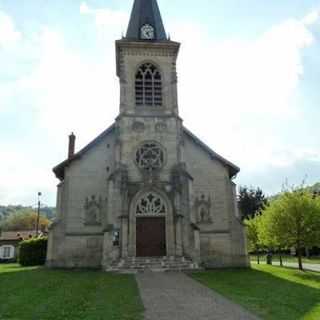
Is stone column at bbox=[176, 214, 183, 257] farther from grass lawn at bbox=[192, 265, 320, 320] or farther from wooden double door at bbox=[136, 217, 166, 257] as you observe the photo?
grass lawn at bbox=[192, 265, 320, 320]

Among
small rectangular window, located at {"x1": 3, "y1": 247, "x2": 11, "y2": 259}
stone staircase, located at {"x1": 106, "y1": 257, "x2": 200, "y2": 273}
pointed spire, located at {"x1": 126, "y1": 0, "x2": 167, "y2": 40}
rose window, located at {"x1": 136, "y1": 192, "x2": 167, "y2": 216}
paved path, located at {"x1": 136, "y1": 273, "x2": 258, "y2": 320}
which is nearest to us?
paved path, located at {"x1": 136, "y1": 273, "x2": 258, "y2": 320}

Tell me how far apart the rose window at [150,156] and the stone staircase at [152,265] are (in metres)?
6.00

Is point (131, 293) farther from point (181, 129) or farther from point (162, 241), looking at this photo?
point (181, 129)

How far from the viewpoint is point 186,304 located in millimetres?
10383

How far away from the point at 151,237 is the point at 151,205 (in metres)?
2.04

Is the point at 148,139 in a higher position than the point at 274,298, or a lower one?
higher

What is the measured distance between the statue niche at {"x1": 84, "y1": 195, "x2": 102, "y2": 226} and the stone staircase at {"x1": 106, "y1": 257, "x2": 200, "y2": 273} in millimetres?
3639

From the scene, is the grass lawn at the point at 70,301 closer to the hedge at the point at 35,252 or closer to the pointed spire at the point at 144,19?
the hedge at the point at 35,252

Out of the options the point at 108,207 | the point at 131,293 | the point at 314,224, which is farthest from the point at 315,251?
the point at 131,293

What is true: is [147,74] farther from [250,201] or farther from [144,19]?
[250,201]

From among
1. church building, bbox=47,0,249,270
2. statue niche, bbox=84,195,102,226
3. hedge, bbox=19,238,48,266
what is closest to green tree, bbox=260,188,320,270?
church building, bbox=47,0,249,270

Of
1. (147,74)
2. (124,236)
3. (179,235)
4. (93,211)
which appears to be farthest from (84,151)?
(179,235)

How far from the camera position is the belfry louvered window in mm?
27328

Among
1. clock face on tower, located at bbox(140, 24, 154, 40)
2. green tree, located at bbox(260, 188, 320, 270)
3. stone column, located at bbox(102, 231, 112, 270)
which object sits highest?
clock face on tower, located at bbox(140, 24, 154, 40)
